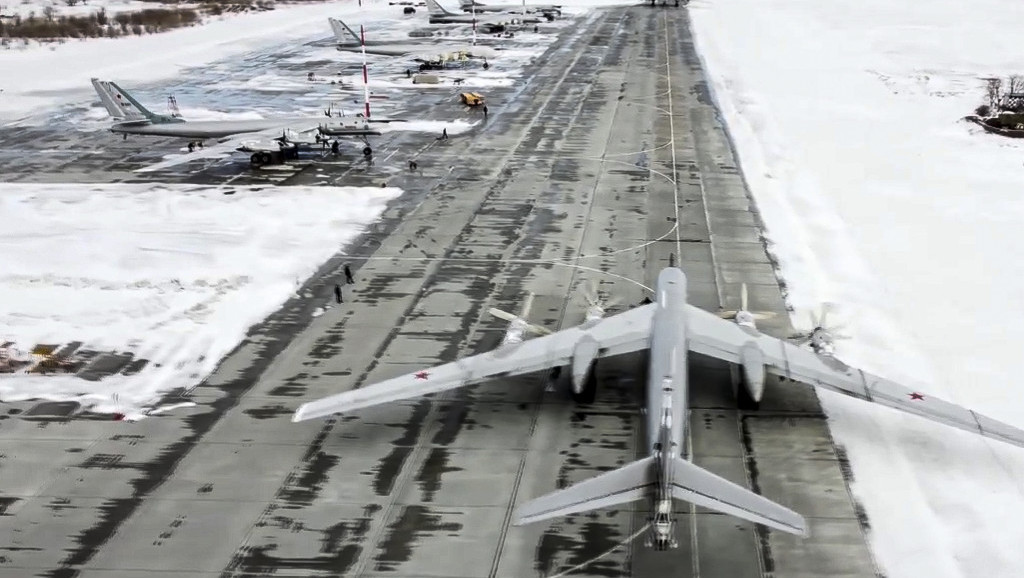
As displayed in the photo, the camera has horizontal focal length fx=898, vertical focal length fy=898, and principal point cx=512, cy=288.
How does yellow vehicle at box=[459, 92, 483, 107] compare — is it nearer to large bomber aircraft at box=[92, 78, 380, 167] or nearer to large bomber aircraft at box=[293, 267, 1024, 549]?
large bomber aircraft at box=[92, 78, 380, 167]

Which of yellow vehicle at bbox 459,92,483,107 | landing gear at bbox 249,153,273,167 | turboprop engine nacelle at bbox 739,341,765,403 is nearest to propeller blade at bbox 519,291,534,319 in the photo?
turboprop engine nacelle at bbox 739,341,765,403

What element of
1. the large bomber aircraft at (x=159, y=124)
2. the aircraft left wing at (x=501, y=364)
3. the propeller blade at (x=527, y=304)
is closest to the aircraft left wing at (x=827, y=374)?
the aircraft left wing at (x=501, y=364)

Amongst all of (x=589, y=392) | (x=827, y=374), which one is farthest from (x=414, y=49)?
(x=827, y=374)

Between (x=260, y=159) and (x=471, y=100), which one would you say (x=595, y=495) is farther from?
(x=471, y=100)

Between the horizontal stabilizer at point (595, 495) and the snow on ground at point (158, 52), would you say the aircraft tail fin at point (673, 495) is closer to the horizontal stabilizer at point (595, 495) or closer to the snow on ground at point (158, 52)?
the horizontal stabilizer at point (595, 495)

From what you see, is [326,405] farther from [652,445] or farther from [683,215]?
[683,215]

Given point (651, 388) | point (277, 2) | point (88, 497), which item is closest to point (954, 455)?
point (651, 388)

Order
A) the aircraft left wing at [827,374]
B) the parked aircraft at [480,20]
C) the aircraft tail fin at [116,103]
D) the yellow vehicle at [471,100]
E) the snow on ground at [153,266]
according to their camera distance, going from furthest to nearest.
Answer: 1. the parked aircraft at [480,20]
2. the yellow vehicle at [471,100]
3. the aircraft tail fin at [116,103]
4. the snow on ground at [153,266]
5. the aircraft left wing at [827,374]
